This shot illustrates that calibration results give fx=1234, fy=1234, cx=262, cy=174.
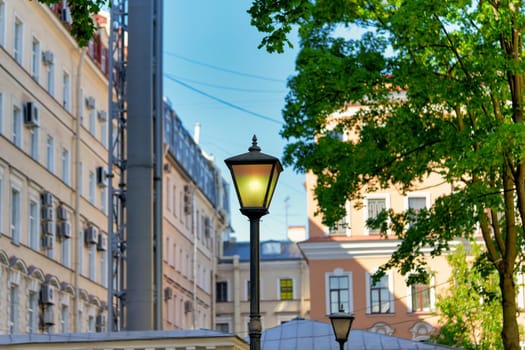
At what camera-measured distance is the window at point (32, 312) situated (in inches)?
1437

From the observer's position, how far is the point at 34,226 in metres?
37.5

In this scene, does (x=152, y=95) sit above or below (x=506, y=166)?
above

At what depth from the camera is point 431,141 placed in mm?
24484

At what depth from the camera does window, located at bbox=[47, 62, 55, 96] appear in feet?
130

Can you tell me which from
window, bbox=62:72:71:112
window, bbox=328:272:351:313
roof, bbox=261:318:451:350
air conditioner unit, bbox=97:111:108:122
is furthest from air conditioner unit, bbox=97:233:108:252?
roof, bbox=261:318:451:350

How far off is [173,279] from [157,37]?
32577 millimetres

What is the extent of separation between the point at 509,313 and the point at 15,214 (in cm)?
1689

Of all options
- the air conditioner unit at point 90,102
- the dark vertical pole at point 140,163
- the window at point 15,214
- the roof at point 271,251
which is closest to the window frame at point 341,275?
the air conditioner unit at point 90,102

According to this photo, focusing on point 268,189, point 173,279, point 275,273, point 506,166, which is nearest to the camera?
point 268,189

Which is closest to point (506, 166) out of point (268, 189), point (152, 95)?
point (152, 95)

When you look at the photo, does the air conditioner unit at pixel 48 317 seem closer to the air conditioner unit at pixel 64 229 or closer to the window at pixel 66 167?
the air conditioner unit at pixel 64 229

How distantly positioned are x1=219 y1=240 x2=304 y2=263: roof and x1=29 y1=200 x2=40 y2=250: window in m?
43.4

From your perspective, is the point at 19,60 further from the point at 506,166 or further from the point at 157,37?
the point at 506,166

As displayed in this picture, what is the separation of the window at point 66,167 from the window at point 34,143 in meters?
3.51
